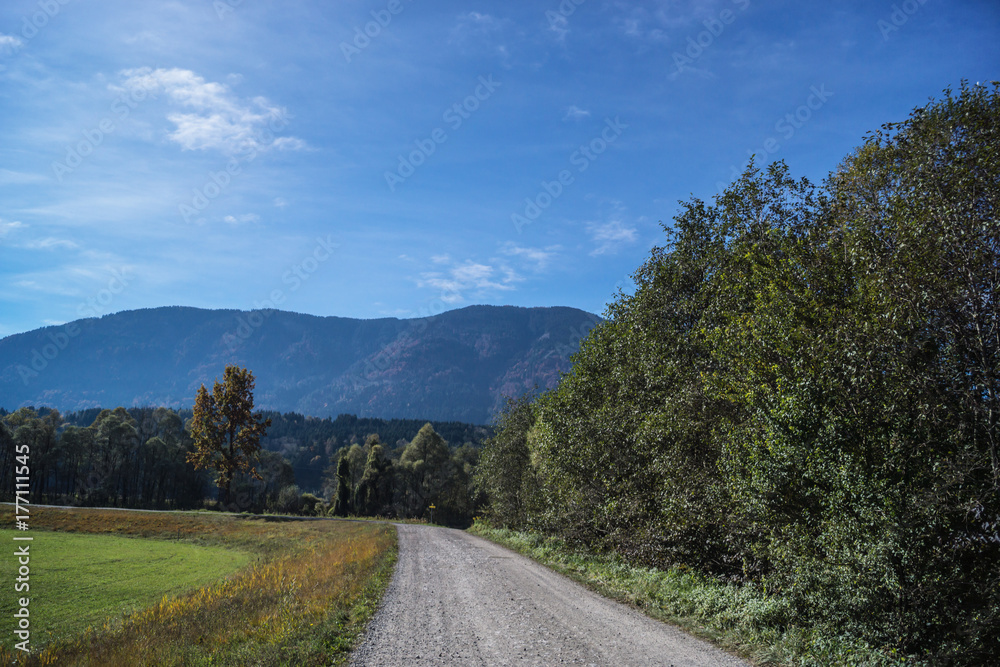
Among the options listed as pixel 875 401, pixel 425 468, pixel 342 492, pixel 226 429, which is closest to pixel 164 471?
pixel 342 492

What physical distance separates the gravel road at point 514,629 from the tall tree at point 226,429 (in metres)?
44.3

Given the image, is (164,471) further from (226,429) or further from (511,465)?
(511,465)

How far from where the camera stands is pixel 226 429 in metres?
54.1

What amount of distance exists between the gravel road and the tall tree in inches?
1746

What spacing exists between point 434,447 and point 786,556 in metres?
→ 85.0

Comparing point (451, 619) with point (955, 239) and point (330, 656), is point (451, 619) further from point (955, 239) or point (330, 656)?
point (955, 239)

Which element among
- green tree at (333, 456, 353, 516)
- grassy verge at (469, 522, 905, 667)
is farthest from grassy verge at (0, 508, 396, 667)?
green tree at (333, 456, 353, 516)

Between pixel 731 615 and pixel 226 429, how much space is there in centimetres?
5578

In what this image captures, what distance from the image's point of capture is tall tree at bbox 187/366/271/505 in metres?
53.1

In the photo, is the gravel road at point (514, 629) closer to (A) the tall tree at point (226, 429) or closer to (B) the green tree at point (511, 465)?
(B) the green tree at point (511, 465)

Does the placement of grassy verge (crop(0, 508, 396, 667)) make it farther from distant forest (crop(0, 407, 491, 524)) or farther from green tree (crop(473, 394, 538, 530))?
distant forest (crop(0, 407, 491, 524))

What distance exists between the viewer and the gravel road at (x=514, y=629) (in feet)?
29.2

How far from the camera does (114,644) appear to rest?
11797 mm

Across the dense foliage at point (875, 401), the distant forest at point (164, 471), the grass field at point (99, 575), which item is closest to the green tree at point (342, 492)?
the distant forest at point (164, 471)
